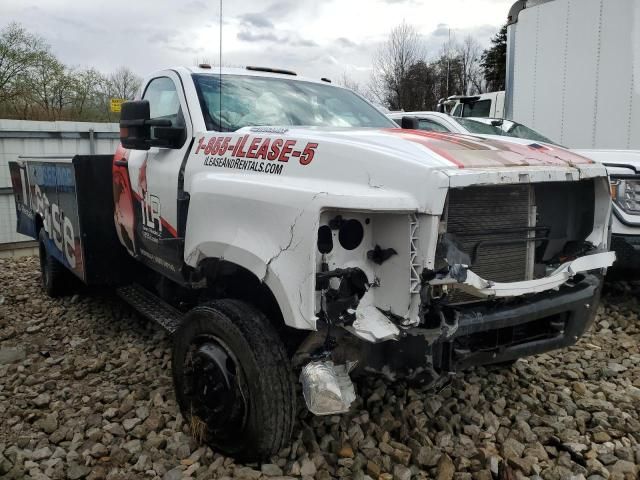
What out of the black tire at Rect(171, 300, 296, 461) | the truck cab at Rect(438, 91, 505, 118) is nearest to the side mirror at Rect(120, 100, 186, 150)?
the black tire at Rect(171, 300, 296, 461)

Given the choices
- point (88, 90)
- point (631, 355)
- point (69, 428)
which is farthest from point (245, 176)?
point (88, 90)

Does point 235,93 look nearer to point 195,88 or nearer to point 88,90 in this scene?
point 195,88

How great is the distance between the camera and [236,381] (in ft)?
8.66

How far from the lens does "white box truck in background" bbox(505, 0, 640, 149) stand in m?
7.05

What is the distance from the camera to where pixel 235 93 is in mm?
3605

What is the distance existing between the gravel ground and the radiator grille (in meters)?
0.89

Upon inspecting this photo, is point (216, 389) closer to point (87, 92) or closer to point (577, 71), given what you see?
point (577, 71)

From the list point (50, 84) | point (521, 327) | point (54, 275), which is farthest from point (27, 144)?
point (50, 84)

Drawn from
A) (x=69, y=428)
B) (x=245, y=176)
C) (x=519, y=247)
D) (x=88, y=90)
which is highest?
(x=88, y=90)

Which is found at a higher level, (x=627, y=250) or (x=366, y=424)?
(x=627, y=250)

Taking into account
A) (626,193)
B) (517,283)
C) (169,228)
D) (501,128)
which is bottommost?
(517,283)

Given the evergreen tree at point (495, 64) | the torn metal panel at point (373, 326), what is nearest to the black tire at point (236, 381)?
the torn metal panel at point (373, 326)

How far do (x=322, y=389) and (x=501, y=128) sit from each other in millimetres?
6094

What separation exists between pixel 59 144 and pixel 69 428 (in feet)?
24.9
